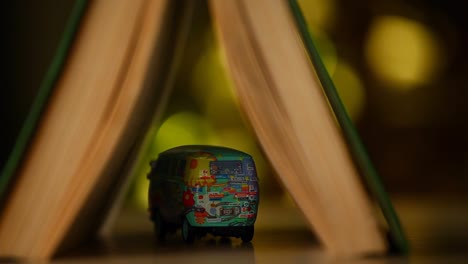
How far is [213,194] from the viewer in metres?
6.88

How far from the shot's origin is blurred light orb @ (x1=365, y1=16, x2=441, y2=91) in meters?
14.4

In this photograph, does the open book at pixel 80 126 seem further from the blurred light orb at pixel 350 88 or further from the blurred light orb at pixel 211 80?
the blurred light orb at pixel 350 88

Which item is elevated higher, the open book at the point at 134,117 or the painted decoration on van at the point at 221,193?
the open book at the point at 134,117

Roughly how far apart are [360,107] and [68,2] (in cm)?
527

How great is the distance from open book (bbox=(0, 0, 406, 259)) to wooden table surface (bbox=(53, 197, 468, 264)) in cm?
31

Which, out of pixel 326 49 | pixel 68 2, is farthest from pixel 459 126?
pixel 68 2

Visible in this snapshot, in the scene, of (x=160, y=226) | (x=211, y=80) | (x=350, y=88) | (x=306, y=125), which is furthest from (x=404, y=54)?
(x=306, y=125)

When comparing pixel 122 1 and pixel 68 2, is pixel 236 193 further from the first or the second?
pixel 68 2

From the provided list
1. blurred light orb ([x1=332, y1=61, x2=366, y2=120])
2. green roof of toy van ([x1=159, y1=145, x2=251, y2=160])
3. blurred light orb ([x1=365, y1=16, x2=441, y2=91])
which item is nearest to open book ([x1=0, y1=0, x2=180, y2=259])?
green roof of toy van ([x1=159, y1=145, x2=251, y2=160])

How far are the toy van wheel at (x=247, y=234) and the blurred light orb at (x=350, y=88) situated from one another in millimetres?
7241

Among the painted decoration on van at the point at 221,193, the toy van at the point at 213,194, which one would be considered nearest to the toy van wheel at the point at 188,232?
the toy van at the point at 213,194

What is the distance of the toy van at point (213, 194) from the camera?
6879 millimetres

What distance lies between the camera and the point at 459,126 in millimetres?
14492

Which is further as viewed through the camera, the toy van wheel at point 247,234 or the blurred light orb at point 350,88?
the blurred light orb at point 350,88
